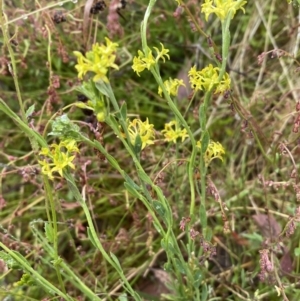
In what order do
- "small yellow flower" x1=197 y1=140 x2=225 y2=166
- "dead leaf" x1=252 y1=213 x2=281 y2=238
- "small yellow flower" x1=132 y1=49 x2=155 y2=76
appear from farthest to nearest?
"dead leaf" x1=252 y1=213 x2=281 y2=238
"small yellow flower" x1=197 y1=140 x2=225 y2=166
"small yellow flower" x1=132 y1=49 x2=155 y2=76

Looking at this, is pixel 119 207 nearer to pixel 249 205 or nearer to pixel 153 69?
pixel 249 205

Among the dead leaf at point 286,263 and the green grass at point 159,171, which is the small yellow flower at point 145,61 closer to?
the green grass at point 159,171

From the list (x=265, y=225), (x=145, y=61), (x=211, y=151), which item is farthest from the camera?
(x=265, y=225)

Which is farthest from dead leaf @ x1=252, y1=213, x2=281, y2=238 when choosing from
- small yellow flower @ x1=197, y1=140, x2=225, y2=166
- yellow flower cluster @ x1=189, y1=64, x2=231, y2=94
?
yellow flower cluster @ x1=189, y1=64, x2=231, y2=94

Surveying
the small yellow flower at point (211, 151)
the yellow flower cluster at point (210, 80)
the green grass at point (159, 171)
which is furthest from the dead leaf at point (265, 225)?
the yellow flower cluster at point (210, 80)

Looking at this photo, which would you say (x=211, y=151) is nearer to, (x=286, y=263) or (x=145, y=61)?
(x=145, y=61)

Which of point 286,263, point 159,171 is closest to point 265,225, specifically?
point 286,263

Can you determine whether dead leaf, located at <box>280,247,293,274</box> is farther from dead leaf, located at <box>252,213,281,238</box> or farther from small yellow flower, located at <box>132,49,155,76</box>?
small yellow flower, located at <box>132,49,155,76</box>

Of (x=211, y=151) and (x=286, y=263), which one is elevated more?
(x=211, y=151)
